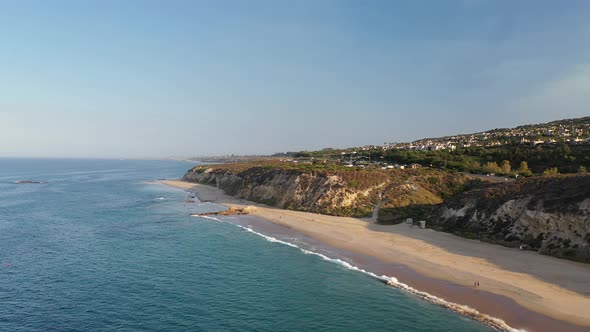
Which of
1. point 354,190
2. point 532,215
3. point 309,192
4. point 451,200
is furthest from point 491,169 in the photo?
point 532,215

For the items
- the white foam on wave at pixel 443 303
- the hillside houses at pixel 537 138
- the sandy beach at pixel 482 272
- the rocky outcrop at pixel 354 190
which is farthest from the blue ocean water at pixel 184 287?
the hillside houses at pixel 537 138

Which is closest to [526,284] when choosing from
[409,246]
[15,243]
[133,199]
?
[409,246]

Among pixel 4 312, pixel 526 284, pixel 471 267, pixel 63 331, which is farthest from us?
pixel 471 267

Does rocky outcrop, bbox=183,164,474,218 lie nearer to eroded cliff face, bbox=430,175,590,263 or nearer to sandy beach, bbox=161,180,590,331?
eroded cliff face, bbox=430,175,590,263

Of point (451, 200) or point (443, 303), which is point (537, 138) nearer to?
point (451, 200)

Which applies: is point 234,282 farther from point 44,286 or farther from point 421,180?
point 421,180

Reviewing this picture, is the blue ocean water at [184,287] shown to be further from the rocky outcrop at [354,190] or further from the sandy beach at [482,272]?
the rocky outcrop at [354,190]
